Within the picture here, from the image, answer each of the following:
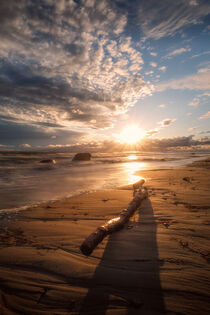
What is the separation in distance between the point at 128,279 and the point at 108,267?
0.34 metres

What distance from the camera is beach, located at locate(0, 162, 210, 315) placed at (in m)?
1.68

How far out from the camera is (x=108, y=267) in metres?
2.19

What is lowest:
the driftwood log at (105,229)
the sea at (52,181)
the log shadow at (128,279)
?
the log shadow at (128,279)

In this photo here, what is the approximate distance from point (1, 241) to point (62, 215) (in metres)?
1.50

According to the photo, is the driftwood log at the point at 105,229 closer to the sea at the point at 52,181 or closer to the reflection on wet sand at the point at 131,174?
the sea at the point at 52,181

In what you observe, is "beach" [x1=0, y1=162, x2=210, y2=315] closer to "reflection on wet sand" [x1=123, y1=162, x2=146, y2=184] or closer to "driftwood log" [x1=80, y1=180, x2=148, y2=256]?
"driftwood log" [x1=80, y1=180, x2=148, y2=256]

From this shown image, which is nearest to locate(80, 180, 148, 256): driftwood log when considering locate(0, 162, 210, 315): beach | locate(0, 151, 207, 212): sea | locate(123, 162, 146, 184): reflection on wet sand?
locate(0, 162, 210, 315): beach

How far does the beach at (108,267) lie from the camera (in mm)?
1682

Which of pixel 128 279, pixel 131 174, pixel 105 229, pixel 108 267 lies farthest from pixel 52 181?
pixel 128 279

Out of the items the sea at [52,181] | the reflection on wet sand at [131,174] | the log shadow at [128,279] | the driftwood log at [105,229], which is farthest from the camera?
the reflection on wet sand at [131,174]

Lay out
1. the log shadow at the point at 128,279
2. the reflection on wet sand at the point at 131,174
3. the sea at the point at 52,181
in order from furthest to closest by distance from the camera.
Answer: the reflection on wet sand at the point at 131,174, the sea at the point at 52,181, the log shadow at the point at 128,279

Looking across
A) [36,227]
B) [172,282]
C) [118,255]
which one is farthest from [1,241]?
[172,282]

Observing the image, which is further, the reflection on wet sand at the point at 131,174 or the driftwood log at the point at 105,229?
the reflection on wet sand at the point at 131,174

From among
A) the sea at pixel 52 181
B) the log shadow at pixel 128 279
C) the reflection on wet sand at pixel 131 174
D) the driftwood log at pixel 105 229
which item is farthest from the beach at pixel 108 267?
the reflection on wet sand at pixel 131 174
